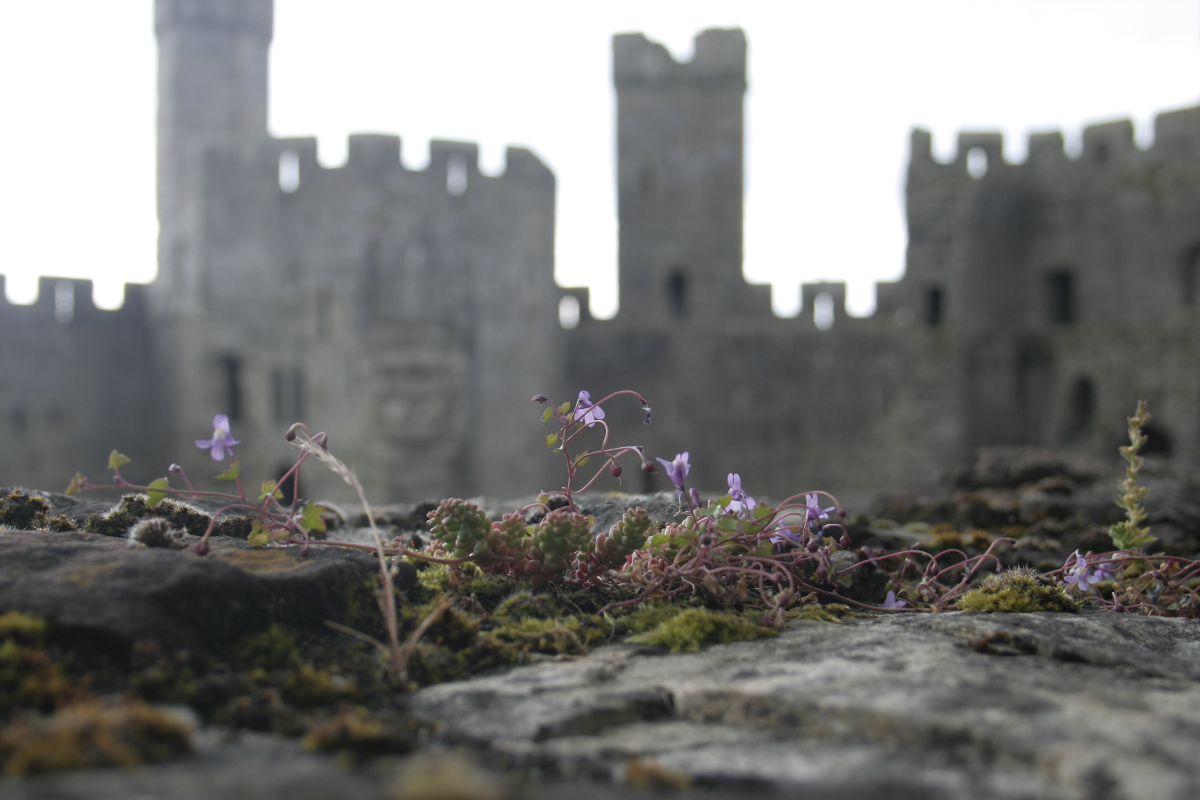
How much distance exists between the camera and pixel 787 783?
54.6 inches

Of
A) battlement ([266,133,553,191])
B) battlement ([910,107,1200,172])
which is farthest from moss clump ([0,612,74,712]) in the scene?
battlement ([910,107,1200,172])

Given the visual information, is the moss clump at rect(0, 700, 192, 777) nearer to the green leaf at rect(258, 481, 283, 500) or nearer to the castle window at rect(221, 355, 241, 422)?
the green leaf at rect(258, 481, 283, 500)

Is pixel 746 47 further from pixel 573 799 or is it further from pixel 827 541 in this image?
pixel 573 799

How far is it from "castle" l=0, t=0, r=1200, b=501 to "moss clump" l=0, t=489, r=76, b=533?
13.7m

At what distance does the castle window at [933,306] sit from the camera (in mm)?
21125

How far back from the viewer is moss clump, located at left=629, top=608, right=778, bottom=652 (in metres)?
2.27

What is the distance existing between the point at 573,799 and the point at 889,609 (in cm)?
171

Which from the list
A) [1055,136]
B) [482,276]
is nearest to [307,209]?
[482,276]

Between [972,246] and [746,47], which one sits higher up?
[746,47]

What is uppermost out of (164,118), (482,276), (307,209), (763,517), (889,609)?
(164,118)

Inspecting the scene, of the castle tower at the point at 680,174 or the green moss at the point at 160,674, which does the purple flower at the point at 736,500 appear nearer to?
the green moss at the point at 160,674

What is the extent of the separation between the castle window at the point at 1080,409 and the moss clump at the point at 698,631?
21033 mm

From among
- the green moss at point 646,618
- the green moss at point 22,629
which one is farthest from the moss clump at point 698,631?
the green moss at point 22,629

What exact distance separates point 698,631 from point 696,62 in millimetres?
22461
